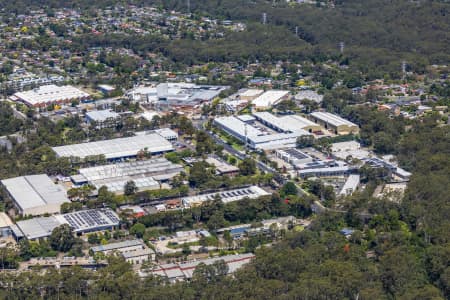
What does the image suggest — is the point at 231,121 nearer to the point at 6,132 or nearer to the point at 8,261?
Result: the point at 6,132

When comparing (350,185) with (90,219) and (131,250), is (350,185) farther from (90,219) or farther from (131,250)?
(90,219)

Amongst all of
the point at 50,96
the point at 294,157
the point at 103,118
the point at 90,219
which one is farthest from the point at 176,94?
the point at 90,219

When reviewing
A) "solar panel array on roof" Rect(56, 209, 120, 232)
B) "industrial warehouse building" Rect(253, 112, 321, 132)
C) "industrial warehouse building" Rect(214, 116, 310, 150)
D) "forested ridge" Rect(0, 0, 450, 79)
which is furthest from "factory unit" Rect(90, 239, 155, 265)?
"forested ridge" Rect(0, 0, 450, 79)

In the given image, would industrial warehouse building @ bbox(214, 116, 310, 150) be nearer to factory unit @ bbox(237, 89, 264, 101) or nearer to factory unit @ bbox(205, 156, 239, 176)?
factory unit @ bbox(205, 156, 239, 176)

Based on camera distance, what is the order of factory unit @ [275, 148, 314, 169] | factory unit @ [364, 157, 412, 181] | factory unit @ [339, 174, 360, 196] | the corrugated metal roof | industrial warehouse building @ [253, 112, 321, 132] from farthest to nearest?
1. industrial warehouse building @ [253, 112, 321, 132]
2. factory unit @ [275, 148, 314, 169]
3. factory unit @ [364, 157, 412, 181]
4. factory unit @ [339, 174, 360, 196]
5. the corrugated metal roof

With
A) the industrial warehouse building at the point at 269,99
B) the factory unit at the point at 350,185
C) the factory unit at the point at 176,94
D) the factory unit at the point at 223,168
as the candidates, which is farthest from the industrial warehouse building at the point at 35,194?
the industrial warehouse building at the point at 269,99

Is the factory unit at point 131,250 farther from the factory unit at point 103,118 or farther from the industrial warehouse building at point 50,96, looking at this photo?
the industrial warehouse building at point 50,96

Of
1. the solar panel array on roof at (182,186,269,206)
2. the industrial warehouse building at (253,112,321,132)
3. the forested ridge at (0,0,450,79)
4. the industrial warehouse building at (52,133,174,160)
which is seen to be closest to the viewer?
the solar panel array on roof at (182,186,269,206)
